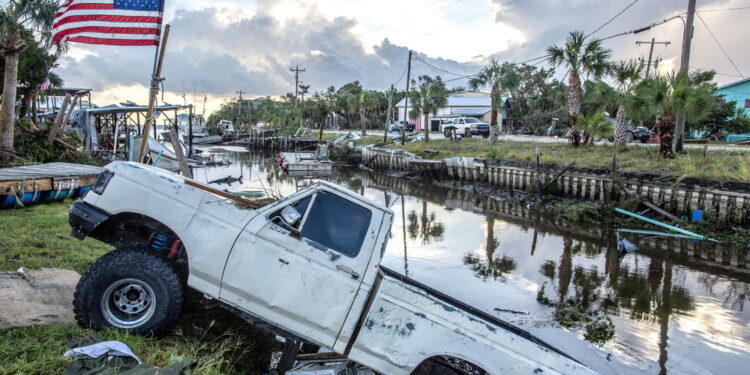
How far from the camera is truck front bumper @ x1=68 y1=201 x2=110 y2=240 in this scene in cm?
440

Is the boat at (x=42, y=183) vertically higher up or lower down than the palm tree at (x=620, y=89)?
lower down

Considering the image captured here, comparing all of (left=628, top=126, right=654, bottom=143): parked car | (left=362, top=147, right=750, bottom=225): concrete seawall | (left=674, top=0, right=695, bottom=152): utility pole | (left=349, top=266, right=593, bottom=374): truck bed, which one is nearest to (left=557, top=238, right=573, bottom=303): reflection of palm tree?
(left=362, top=147, right=750, bottom=225): concrete seawall

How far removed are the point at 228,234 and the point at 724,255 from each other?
14187 millimetres

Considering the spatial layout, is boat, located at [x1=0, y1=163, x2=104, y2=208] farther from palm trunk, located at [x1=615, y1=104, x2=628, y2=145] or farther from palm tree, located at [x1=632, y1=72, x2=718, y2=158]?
palm trunk, located at [x1=615, y1=104, x2=628, y2=145]

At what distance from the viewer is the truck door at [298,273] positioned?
13.6 feet

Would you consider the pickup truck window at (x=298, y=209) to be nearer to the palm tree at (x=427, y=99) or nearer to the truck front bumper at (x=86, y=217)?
the truck front bumper at (x=86, y=217)

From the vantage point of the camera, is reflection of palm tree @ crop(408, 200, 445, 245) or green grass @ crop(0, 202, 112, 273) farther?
reflection of palm tree @ crop(408, 200, 445, 245)

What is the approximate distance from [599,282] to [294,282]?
8.92 metres

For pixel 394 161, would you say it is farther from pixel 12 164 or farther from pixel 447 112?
pixel 447 112

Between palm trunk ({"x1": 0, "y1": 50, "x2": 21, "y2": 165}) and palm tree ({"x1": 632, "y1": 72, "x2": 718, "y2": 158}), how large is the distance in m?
22.5

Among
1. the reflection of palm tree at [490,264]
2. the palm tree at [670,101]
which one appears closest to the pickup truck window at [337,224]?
the reflection of palm tree at [490,264]

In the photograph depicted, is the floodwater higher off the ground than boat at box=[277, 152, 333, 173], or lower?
lower

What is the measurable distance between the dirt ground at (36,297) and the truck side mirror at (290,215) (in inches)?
102

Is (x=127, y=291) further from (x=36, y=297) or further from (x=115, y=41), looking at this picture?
(x=115, y=41)
